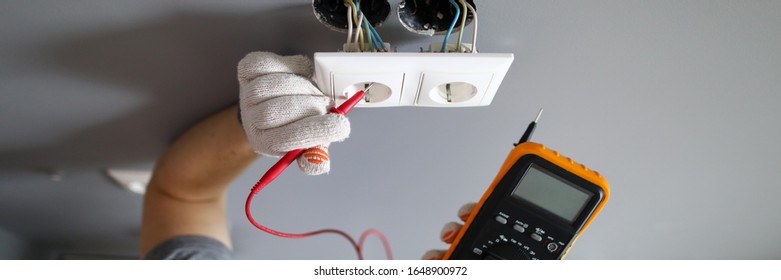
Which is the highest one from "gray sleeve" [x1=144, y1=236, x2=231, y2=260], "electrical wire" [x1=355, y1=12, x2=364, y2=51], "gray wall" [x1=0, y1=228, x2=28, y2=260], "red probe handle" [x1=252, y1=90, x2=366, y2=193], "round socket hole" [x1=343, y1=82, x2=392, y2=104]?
"electrical wire" [x1=355, y1=12, x2=364, y2=51]

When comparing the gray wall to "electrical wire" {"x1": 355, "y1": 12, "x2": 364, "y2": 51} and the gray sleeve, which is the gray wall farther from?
"electrical wire" {"x1": 355, "y1": 12, "x2": 364, "y2": 51}

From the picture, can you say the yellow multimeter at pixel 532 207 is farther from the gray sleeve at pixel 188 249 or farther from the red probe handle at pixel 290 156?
the gray sleeve at pixel 188 249

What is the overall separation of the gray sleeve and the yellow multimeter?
1.42 feet

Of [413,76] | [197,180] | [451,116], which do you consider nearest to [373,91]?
[413,76]

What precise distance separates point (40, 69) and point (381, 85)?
1.51ft

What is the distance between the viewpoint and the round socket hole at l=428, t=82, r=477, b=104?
0.57 meters

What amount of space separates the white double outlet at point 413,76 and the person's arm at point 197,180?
0.26 meters

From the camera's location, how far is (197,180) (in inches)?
33.7

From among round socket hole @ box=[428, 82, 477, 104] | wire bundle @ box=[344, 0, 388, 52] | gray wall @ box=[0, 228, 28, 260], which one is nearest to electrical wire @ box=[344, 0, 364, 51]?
wire bundle @ box=[344, 0, 388, 52]

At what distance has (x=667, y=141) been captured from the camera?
746mm

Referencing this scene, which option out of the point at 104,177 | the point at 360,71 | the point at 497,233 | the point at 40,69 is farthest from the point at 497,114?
the point at 104,177

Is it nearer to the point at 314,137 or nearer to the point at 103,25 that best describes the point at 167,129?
the point at 103,25

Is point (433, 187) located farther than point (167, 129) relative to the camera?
Yes

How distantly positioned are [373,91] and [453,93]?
95mm
